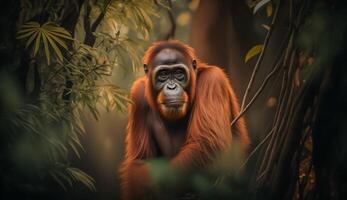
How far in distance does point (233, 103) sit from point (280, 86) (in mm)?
229

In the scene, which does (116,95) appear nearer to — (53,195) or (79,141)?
(79,141)

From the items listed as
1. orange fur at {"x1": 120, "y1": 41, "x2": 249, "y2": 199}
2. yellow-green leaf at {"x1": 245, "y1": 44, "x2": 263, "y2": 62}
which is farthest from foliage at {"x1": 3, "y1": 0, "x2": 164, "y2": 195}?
yellow-green leaf at {"x1": 245, "y1": 44, "x2": 263, "y2": 62}

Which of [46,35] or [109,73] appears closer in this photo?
[46,35]

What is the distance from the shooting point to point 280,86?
2.88 metres

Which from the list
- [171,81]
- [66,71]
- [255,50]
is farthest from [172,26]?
[66,71]

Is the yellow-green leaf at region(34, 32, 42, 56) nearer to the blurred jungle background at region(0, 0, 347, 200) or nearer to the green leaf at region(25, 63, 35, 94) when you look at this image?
the blurred jungle background at region(0, 0, 347, 200)

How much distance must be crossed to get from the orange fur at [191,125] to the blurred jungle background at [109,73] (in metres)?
0.05

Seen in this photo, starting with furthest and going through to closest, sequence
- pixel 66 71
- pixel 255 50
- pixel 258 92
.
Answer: pixel 66 71 → pixel 255 50 → pixel 258 92

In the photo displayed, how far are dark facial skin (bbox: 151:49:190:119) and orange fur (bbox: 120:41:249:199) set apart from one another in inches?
1.5

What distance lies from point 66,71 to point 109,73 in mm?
195

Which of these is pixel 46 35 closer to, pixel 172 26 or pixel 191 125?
pixel 172 26

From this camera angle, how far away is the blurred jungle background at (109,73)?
2803 millimetres

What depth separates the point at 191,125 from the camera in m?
2.95

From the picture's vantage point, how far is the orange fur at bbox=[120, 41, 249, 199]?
114 inches
